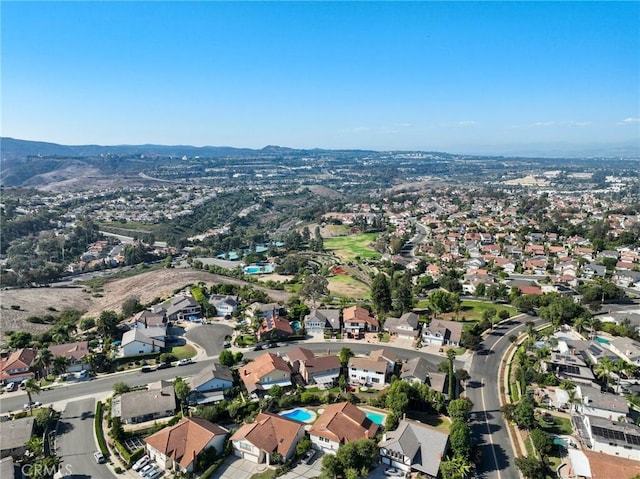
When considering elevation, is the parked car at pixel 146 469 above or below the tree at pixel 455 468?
below

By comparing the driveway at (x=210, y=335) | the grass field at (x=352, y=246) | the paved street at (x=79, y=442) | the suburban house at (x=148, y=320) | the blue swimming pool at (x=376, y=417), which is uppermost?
the suburban house at (x=148, y=320)

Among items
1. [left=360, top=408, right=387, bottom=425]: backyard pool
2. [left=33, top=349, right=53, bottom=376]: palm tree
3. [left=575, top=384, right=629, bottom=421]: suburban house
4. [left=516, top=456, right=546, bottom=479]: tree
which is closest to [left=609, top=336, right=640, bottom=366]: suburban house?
[left=575, top=384, right=629, bottom=421]: suburban house

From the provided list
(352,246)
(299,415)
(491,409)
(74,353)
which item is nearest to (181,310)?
(74,353)

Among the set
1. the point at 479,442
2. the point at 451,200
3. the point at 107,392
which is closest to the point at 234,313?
the point at 107,392

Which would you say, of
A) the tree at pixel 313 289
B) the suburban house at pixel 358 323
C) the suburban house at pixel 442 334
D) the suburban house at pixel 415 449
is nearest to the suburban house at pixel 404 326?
the suburban house at pixel 442 334

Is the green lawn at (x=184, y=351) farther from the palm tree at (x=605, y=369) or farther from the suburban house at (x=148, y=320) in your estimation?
the palm tree at (x=605, y=369)

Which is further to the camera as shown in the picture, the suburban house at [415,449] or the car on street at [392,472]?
the car on street at [392,472]

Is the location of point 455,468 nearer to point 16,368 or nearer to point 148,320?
point 148,320

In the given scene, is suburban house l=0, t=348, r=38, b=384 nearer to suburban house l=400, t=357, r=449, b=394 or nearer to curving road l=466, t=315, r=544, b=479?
suburban house l=400, t=357, r=449, b=394
